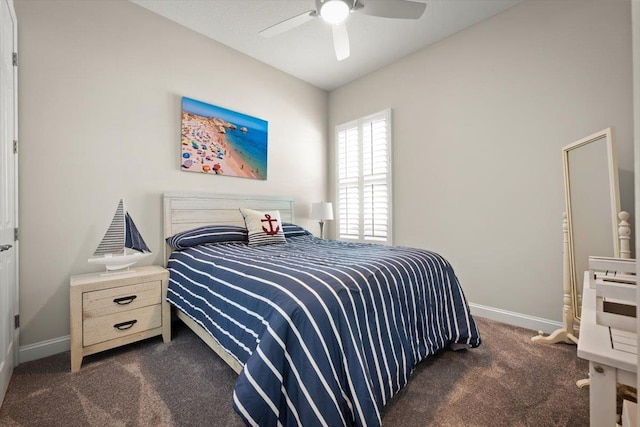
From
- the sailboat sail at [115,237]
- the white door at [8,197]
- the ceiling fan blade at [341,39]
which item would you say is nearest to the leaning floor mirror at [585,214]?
the ceiling fan blade at [341,39]

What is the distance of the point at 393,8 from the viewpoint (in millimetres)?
1962

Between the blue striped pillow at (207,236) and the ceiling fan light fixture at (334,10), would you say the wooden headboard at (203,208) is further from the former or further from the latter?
the ceiling fan light fixture at (334,10)

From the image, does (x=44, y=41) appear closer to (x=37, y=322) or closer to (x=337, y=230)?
(x=37, y=322)

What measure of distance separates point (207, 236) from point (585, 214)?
9.86 ft

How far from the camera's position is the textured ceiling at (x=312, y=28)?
8.01 ft

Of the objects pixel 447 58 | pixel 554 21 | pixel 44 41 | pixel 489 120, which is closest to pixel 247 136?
pixel 44 41

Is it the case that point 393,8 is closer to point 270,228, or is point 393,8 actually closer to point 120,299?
point 270,228

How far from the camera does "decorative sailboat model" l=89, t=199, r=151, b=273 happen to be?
2.04 metres

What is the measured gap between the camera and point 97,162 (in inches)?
87.4

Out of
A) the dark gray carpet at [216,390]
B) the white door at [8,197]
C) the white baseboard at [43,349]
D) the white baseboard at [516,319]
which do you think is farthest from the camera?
the white baseboard at [516,319]

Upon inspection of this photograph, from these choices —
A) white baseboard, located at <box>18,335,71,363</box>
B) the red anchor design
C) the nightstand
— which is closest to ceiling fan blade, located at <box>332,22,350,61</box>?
the red anchor design

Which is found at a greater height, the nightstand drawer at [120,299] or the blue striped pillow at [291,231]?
the blue striped pillow at [291,231]

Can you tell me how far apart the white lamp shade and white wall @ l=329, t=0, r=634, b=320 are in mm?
874

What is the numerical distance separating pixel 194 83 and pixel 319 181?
1968 millimetres
